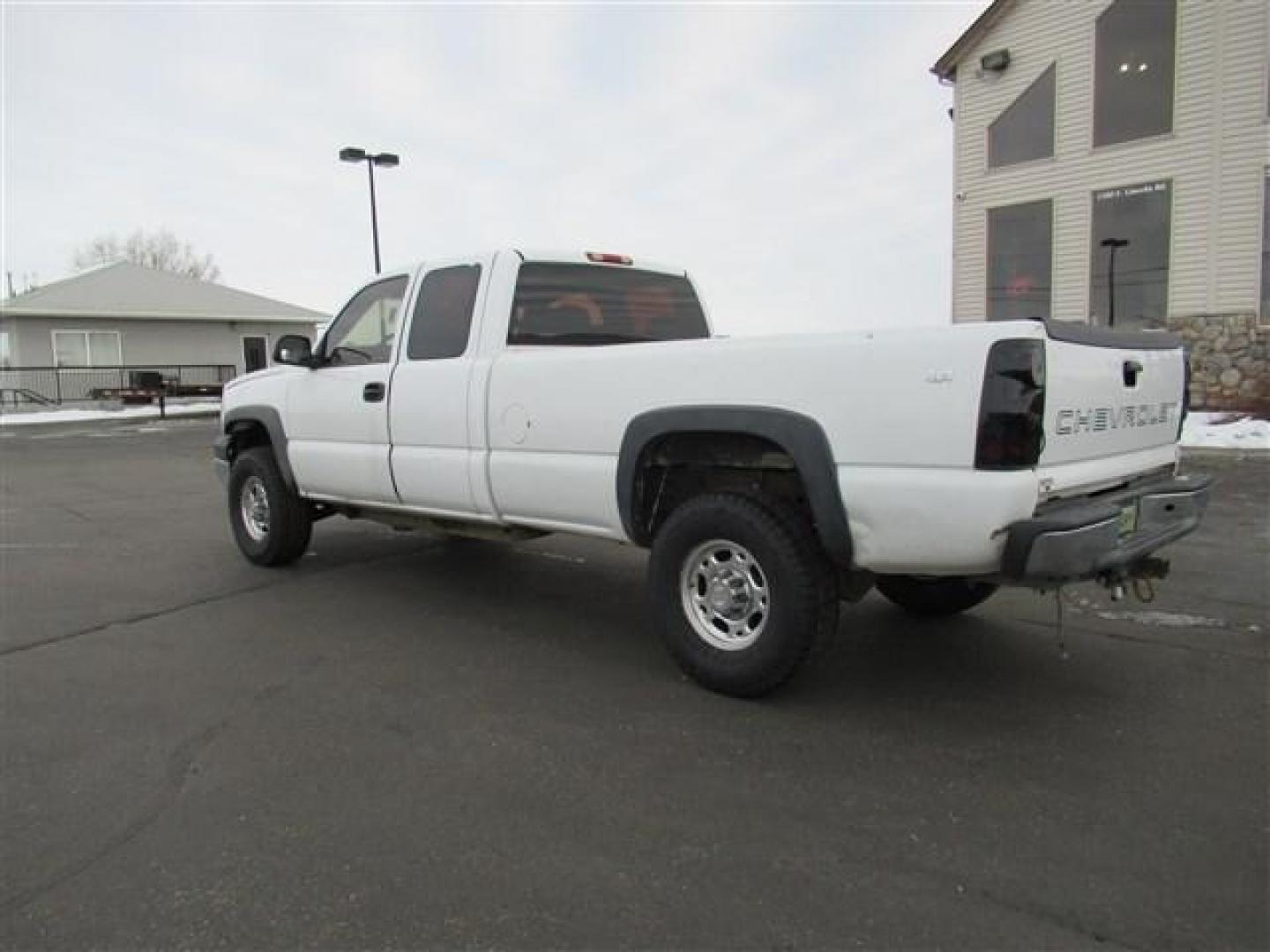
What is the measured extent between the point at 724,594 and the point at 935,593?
167cm

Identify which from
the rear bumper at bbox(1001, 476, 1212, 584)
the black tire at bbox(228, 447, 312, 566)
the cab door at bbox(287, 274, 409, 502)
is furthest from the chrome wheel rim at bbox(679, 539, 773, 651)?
the black tire at bbox(228, 447, 312, 566)

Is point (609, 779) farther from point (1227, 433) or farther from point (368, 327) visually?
point (1227, 433)

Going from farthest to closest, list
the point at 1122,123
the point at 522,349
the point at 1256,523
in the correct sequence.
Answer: the point at 1122,123 → the point at 1256,523 → the point at 522,349

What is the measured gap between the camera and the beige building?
14.0m

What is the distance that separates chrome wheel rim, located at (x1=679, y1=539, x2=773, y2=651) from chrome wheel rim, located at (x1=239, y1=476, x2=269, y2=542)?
3.84m

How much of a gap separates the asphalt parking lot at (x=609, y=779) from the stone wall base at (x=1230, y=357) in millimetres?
10313

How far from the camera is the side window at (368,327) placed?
572 centimetres

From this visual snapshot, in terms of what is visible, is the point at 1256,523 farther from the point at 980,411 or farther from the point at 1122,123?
the point at 1122,123

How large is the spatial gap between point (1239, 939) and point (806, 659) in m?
1.70

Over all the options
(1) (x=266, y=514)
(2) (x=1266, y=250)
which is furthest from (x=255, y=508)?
(2) (x=1266, y=250)

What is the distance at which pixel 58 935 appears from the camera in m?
2.45

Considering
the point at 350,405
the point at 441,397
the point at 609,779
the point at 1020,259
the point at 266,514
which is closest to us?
the point at 609,779

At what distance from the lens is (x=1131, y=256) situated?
15.2 meters

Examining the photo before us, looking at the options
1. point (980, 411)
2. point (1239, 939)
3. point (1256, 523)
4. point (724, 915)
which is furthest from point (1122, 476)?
point (1256, 523)
